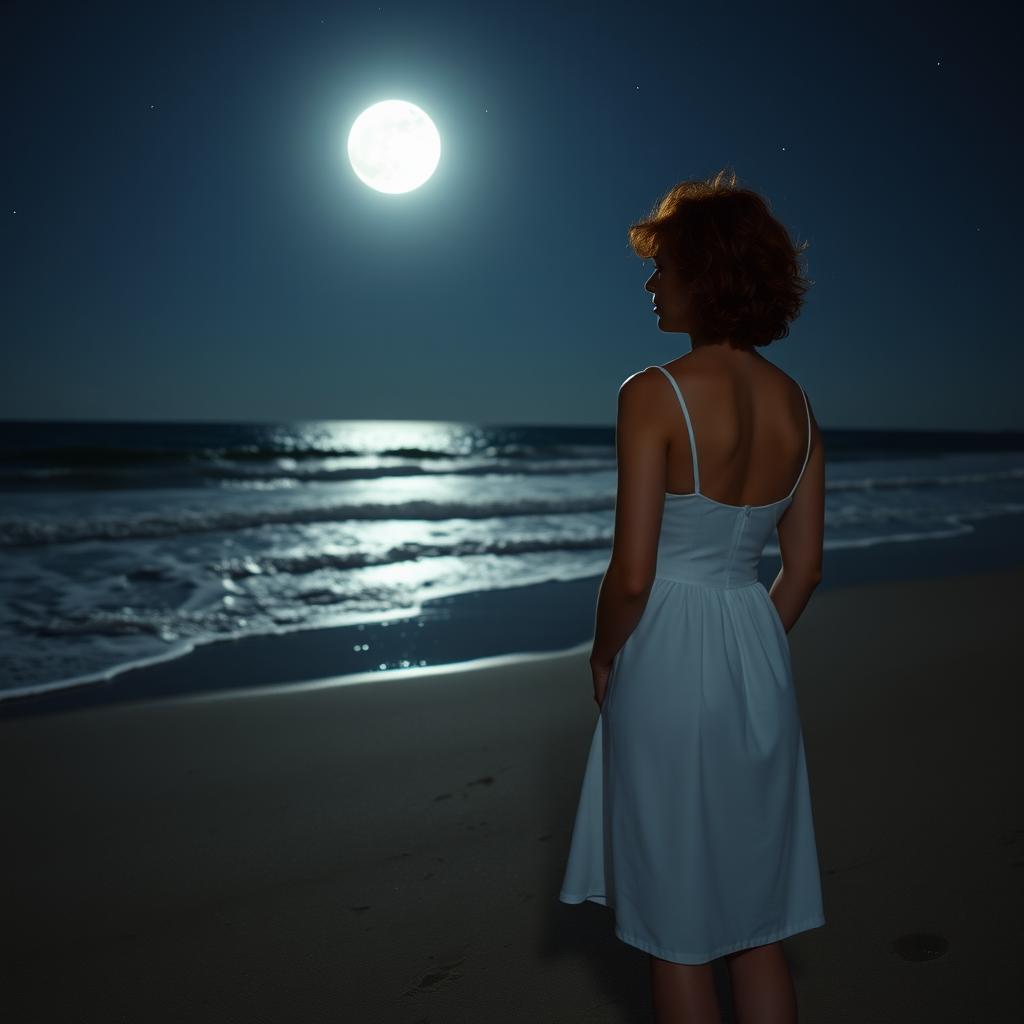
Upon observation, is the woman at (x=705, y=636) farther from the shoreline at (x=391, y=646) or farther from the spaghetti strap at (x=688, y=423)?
the shoreline at (x=391, y=646)

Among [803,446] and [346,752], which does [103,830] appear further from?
[803,446]

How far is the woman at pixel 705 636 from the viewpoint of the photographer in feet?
4.73

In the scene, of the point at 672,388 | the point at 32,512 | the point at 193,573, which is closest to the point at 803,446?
the point at 672,388

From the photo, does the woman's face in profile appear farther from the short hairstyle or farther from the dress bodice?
the dress bodice

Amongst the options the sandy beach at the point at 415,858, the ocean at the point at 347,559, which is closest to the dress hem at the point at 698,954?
the sandy beach at the point at 415,858

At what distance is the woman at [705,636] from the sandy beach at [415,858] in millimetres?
698

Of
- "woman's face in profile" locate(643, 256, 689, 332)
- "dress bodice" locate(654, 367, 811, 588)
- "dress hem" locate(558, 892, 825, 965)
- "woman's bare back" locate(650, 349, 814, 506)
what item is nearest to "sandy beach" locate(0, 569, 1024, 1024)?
"dress hem" locate(558, 892, 825, 965)

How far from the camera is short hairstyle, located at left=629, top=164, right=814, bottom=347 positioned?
1465 millimetres

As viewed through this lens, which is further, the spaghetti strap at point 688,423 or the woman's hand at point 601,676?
the woman's hand at point 601,676

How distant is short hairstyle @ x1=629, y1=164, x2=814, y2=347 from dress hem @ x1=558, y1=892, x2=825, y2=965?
1233mm

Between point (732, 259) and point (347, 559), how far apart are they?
742 centimetres

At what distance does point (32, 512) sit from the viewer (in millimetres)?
12727

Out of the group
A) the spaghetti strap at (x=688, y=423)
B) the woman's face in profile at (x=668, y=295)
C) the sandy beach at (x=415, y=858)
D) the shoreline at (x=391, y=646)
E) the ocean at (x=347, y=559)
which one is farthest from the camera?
the ocean at (x=347, y=559)

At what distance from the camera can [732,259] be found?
4.81ft
